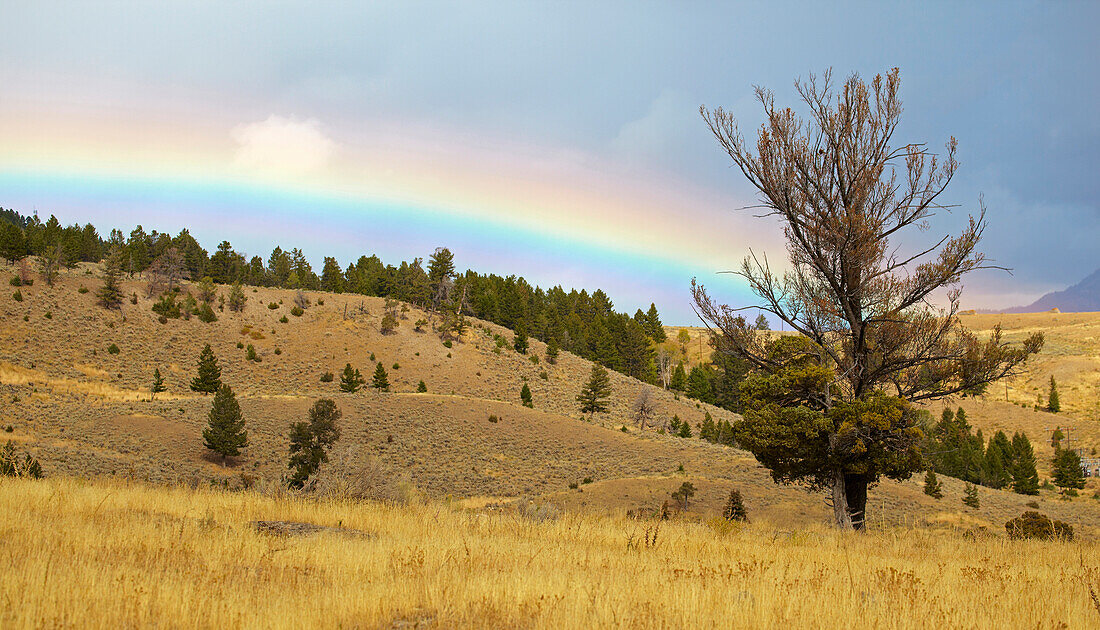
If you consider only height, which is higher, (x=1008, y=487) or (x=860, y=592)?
(x=860, y=592)

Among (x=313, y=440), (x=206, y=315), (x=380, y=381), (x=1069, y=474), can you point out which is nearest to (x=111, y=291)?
(x=206, y=315)

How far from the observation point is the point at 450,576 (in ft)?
21.6

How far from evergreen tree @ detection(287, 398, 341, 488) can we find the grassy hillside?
1.24 metres

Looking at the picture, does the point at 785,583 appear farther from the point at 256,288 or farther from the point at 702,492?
the point at 256,288

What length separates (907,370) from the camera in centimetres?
1608

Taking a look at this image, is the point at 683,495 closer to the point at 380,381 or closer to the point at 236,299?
the point at 380,381

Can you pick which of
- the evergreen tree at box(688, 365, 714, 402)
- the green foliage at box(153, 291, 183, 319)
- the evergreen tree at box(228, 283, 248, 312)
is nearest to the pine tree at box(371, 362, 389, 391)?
the evergreen tree at box(228, 283, 248, 312)

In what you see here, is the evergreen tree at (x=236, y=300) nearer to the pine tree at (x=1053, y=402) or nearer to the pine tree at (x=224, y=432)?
the pine tree at (x=224, y=432)

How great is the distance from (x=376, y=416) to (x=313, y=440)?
430 inches

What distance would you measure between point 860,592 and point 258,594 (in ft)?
19.8

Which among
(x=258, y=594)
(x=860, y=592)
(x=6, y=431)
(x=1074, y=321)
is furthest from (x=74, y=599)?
(x=1074, y=321)

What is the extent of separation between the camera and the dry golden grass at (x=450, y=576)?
516 centimetres

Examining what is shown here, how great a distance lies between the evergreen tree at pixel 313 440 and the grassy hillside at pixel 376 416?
1.24m

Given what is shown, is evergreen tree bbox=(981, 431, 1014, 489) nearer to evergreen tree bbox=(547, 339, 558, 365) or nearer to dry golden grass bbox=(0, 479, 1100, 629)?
evergreen tree bbox=(547, 339, 558, 365)
